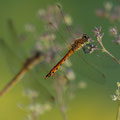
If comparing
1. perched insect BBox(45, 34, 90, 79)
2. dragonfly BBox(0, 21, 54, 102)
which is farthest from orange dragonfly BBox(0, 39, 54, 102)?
perched insect BBox(45, 34, 90, 79)

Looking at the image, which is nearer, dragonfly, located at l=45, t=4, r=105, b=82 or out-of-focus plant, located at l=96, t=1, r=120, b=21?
dragonfly, located at l=45, t=4, r=105, b=82

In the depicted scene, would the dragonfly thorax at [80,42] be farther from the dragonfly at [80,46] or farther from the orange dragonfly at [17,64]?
the orange dragonfly at [17,64]

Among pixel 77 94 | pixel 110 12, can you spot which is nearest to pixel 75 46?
pixel 110 12

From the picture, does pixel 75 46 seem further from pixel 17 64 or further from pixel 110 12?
pixel 17 64

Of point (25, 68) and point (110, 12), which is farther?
point (25, 68)

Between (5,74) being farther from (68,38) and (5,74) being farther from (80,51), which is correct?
(80,51)

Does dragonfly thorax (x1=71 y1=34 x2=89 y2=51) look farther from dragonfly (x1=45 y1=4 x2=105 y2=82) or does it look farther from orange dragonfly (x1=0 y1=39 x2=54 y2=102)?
orange dragonfly (x1=0 y1=39 x2=54 y2=102)

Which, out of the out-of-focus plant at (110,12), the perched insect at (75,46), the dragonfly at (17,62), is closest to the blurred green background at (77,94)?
the dragonfly at (17,62)

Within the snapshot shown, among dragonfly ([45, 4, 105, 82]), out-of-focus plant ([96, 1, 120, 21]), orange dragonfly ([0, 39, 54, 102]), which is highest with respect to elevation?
out-of-focus plant ([96, 1, 120, 21])

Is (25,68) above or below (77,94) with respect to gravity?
below

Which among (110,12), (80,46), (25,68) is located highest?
(110,12)

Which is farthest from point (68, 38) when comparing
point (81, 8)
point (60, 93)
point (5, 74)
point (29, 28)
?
point (81, 8)
